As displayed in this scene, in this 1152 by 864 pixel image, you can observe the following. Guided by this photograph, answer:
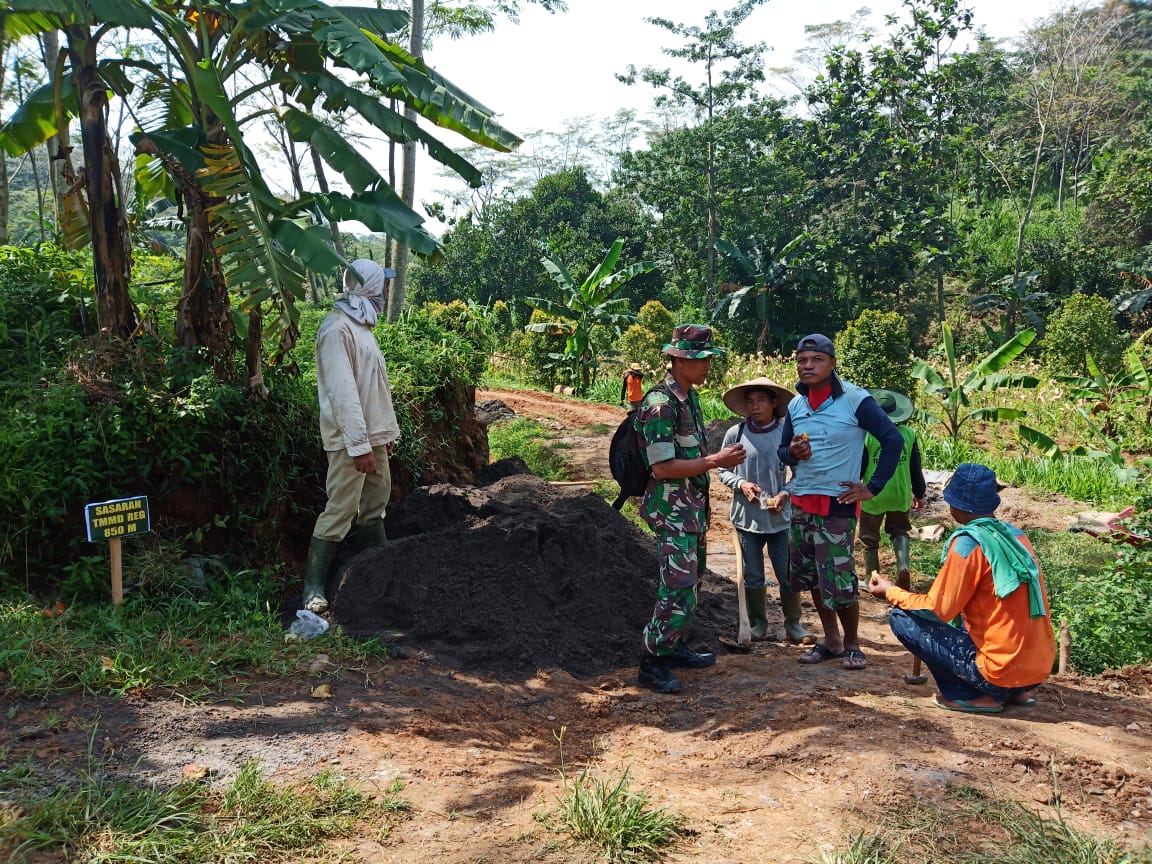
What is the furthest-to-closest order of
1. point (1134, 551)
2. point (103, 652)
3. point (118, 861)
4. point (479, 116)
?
point (479, 116) < point (1134, 551) < point (103, 652) < point (118, 861)

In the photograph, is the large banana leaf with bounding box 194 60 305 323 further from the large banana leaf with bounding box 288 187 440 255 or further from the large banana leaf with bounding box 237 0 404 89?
the large banana leaf with bounding box 237 0 404 89

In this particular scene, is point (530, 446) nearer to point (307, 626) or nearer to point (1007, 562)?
point (307, 626)

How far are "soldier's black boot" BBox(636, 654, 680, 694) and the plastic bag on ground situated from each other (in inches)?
68.0

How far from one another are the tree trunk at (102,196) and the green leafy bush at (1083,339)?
53.1 feet

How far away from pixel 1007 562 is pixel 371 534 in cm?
362

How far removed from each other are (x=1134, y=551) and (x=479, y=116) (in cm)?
530

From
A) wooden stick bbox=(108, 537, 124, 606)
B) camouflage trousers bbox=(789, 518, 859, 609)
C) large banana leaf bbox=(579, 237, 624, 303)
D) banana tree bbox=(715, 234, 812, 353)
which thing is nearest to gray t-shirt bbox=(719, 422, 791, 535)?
camouflage trousers bbox=(789, 518, 859, 609)

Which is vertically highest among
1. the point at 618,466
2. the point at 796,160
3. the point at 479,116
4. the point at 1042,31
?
the point at 1042,31

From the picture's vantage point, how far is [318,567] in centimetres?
535

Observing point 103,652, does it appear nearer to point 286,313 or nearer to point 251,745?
point 251,745

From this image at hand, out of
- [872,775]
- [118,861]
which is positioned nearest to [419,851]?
[118,861]

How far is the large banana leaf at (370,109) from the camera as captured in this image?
6238 millimetres

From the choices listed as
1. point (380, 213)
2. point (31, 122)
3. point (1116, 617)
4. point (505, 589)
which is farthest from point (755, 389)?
point (31, 122)

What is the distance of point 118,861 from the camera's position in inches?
111
